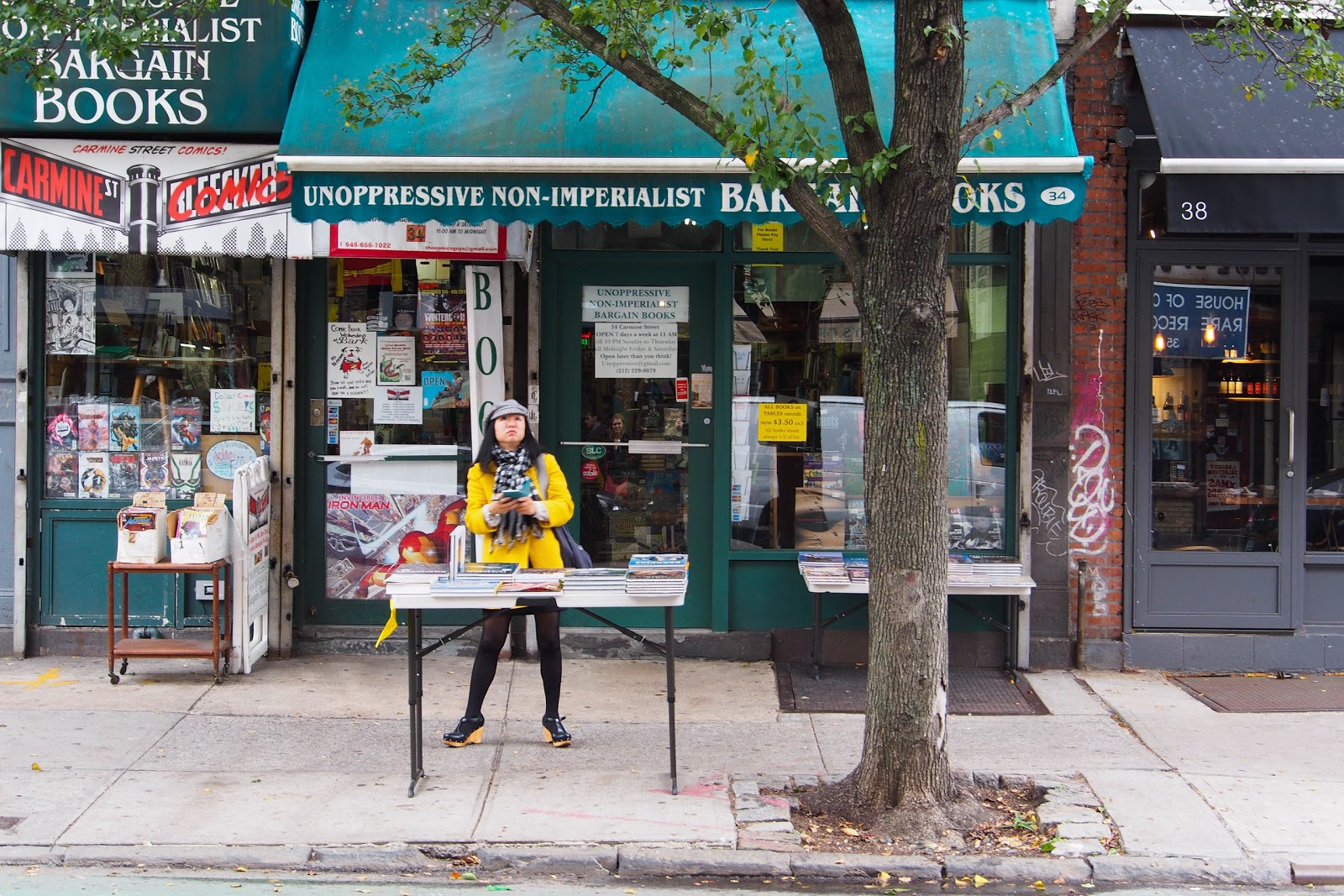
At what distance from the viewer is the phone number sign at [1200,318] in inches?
310

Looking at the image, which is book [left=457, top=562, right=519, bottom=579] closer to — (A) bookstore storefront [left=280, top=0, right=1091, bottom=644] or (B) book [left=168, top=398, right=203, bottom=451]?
(A) bookstore storefront [left=280, top=0, right=1091, bottom=644]

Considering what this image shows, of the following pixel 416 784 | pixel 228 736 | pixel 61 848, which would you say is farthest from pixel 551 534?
pixel 61 848

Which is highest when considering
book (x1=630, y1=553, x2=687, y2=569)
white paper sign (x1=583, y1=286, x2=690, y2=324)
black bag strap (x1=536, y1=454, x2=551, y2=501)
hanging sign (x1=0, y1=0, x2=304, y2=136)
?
hanging sign (x1=0, y1=0, x2=304, y2=136)

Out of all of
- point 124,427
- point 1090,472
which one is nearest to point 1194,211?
point 1090,472

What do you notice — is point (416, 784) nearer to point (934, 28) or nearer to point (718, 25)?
point (718, 25)

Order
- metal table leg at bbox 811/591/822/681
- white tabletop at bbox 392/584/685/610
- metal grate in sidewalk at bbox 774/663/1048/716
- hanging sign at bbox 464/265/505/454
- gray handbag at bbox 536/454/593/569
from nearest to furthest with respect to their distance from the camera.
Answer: white tabletop at bbox 392/584/685/610
gray handbag at bbox 536/454/593/569
metal grate in sidewalk at bbox 774/663/1048/716
metal table leg at bbox 811/591/822/681
hanging sign at bbox 464/265/505/454

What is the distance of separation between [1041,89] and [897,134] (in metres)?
0.76

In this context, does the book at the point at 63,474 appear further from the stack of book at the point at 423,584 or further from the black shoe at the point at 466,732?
the black shoe at the point at 466,732

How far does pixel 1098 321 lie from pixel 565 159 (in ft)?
12.0

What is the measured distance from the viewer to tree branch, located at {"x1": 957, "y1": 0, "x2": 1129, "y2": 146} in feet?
17.2

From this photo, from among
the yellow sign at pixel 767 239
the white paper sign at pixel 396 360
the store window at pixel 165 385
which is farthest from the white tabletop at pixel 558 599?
the yellow sign at pixel 767 239

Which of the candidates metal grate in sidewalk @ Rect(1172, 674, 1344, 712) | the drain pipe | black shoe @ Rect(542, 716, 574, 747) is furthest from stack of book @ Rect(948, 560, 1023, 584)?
black shoe @ Rect(542, 716, 574, 747)

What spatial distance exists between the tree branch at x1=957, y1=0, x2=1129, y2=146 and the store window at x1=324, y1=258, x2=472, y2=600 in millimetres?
3895

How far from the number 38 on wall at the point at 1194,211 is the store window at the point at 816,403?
1240 millimetres
